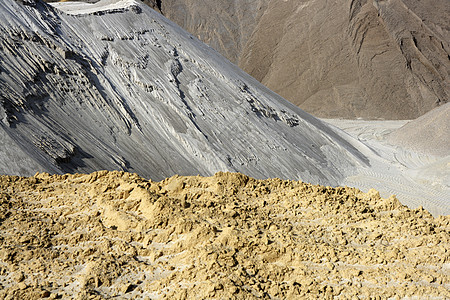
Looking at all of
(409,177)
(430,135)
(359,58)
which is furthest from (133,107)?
(359,58)

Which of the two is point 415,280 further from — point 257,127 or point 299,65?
point 299,65

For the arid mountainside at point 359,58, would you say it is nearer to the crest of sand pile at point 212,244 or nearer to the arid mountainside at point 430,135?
the arid mountainside at point 430,135

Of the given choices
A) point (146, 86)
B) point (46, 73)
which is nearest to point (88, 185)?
point (46, 73)

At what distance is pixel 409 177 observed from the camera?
11727 mm

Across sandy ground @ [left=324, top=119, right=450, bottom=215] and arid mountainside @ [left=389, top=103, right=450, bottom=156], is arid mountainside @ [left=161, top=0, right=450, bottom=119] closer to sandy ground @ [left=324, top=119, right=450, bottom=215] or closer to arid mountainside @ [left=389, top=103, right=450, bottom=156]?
arid mountainside @ [left=389, top=103, right=450, bottom=156]

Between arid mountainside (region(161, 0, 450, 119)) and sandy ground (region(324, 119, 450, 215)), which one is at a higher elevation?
arid mountainside (region(161, 0, 450, 119))

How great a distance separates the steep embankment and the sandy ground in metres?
0.68

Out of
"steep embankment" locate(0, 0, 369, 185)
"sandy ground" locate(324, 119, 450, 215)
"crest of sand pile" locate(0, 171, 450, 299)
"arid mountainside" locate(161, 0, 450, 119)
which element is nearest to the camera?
"crest of sand pile" locate(0, 171, 450, 299)

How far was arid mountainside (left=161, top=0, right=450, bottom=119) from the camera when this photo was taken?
20.6 m

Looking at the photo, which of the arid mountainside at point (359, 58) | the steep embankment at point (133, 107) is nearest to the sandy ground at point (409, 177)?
the steep embankment at point (133, 107)

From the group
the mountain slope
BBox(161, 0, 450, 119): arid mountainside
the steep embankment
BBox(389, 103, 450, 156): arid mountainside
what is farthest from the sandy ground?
BBox(161, 0, 450, 119): arid mountainside

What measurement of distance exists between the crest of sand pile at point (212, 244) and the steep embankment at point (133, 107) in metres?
3.29

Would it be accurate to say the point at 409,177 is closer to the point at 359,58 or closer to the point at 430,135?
the point at 430,135

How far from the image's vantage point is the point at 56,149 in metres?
7.18
